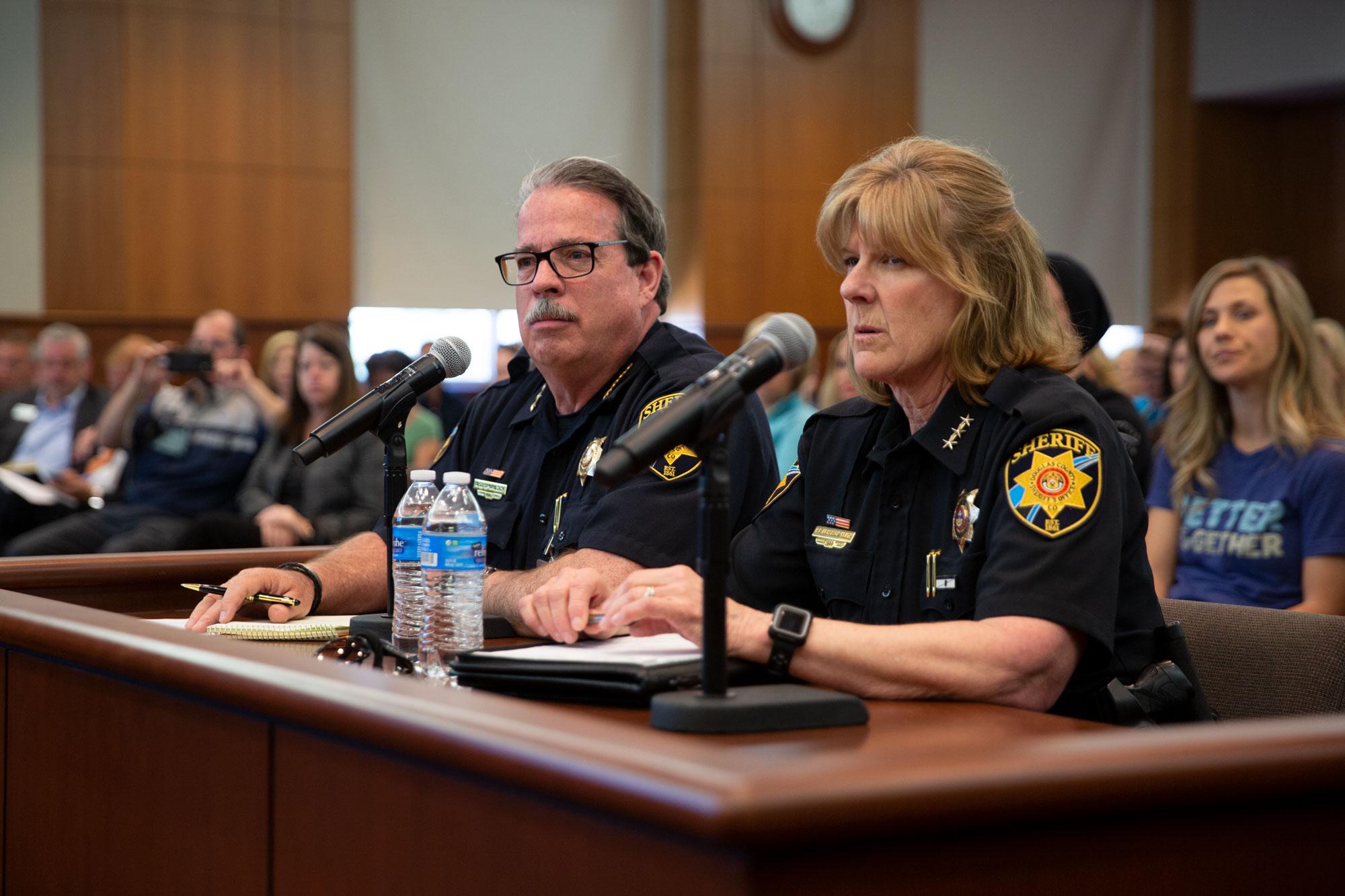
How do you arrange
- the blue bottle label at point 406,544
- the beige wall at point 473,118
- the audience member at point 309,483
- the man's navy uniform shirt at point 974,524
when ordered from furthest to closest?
the beige wall at point 473,118 < the audience member at point 309,483 < the blue bottle label at point 406,544 < the man's navy uniform shirt at point 974,524

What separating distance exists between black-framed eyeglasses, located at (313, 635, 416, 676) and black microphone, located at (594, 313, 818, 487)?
0.50m

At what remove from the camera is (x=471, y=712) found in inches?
44.3

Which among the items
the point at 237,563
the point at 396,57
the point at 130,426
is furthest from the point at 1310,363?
the point at 396,57

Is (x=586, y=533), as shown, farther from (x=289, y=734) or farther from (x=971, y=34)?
(x=971, y=34)

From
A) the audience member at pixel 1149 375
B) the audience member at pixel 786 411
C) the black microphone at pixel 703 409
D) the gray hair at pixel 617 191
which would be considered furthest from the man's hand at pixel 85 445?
the black microphone at pixel 703 409

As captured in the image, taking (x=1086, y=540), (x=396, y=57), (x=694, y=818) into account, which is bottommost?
(x=694, y=818)

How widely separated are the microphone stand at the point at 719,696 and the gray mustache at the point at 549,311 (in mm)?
1192

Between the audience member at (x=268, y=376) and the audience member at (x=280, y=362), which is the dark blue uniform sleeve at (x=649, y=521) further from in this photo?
the audience member at (x=280, y=362)

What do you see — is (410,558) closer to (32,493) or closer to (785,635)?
(785,635)

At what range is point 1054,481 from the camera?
5.18ft

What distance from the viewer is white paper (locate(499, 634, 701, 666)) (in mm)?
1420

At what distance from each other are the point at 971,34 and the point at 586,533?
9.03 metres

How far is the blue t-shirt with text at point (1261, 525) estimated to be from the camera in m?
3.05

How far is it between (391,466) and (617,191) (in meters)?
0.72
